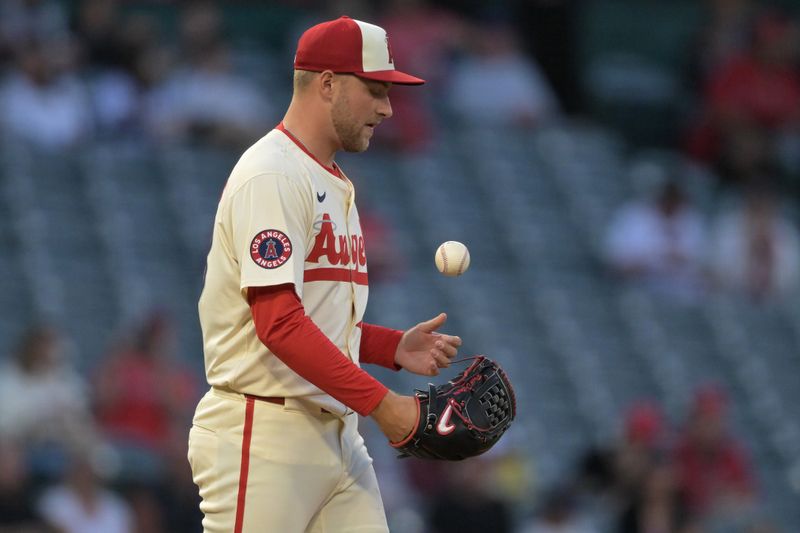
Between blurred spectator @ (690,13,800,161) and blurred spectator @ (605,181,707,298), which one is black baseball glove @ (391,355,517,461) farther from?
blurred spectator @ (690,13,800,161)

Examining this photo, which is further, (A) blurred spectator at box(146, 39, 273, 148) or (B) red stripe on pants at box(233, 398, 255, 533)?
(A) blurred spectator at box(146, 39, 273, 148)

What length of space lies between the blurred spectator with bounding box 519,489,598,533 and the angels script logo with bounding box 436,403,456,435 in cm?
464

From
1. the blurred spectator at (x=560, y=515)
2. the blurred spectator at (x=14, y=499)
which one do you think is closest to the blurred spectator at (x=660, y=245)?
the blurred spectator at (x=560, y=515)

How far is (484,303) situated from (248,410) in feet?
23.3

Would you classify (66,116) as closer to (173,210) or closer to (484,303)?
(173,210)

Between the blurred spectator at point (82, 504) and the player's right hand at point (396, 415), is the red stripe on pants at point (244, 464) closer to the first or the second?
the player's right hand at point (396, 415)

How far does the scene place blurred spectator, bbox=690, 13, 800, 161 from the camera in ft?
44.0

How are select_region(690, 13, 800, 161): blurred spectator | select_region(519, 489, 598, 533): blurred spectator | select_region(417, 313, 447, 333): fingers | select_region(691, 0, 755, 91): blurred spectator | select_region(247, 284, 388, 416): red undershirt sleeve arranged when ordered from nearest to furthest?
select_region(247, 284, 388, 416): red undershirt sleeve < select_region(417, 313, 447, 333): fingers < select_region(519, 489, 598, 533): blurred spectator < select_region(690, 13, 800, 161): blurred spectator < select_region(691, 0, 755, 91): blurred spectator

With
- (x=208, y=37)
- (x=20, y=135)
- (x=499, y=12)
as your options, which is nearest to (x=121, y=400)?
(x=20, y=135)

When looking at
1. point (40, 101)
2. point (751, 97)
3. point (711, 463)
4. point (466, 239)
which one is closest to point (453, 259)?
A: point (711, 463)

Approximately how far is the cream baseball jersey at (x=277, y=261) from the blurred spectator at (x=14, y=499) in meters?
3.78

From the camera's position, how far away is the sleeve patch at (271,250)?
3957 millimetres

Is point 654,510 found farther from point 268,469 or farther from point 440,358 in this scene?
point 268,469

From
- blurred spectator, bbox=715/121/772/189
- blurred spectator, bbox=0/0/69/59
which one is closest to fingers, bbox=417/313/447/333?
blurred spectator, bbox=0/0/69/59
